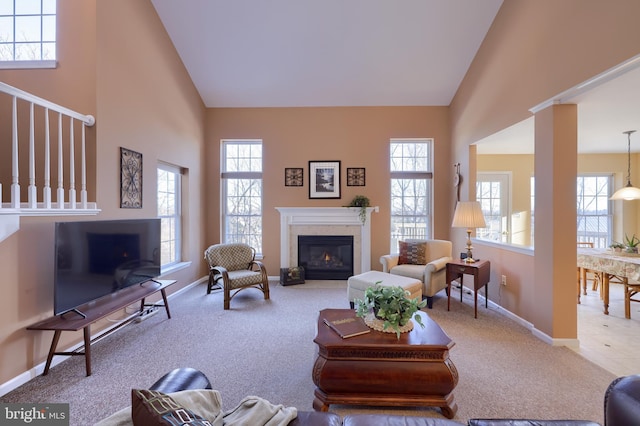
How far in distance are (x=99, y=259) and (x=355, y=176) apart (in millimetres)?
3888

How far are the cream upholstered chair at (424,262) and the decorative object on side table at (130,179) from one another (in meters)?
3.43

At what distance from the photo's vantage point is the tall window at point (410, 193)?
5117 millimetres

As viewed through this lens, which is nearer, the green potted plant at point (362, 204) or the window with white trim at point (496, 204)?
the green potted plant at point (362, 204)

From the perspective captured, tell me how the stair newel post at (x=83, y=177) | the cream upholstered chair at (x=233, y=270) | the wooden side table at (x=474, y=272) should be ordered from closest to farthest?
1. the stair newel post at (x=83, y=177)
2. the wooden side table at (x=474, y=272)
3. the cream upholstered chair at (x=233, y=270)

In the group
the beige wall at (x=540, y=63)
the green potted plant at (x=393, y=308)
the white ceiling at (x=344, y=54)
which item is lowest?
the green potted plant at (x=393, y=308)

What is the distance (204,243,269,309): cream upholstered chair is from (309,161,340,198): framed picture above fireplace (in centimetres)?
168

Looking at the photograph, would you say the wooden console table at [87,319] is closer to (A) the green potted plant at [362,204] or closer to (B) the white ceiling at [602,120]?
(A) the green potted plant at [362,204]

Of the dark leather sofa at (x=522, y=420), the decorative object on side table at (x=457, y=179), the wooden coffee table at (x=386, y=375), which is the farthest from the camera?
the decorative object on side table at (x=457, y=179)

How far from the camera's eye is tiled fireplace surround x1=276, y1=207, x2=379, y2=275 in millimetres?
4961

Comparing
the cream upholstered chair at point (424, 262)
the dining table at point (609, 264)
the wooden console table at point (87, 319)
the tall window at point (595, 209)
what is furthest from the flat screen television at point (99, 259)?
the tall window at point (595, 209)

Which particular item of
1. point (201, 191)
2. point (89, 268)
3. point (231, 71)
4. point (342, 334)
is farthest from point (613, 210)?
point (89, 268)

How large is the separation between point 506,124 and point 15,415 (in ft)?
16.3

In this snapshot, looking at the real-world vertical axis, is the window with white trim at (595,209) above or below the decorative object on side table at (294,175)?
below

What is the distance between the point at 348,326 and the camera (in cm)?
207
